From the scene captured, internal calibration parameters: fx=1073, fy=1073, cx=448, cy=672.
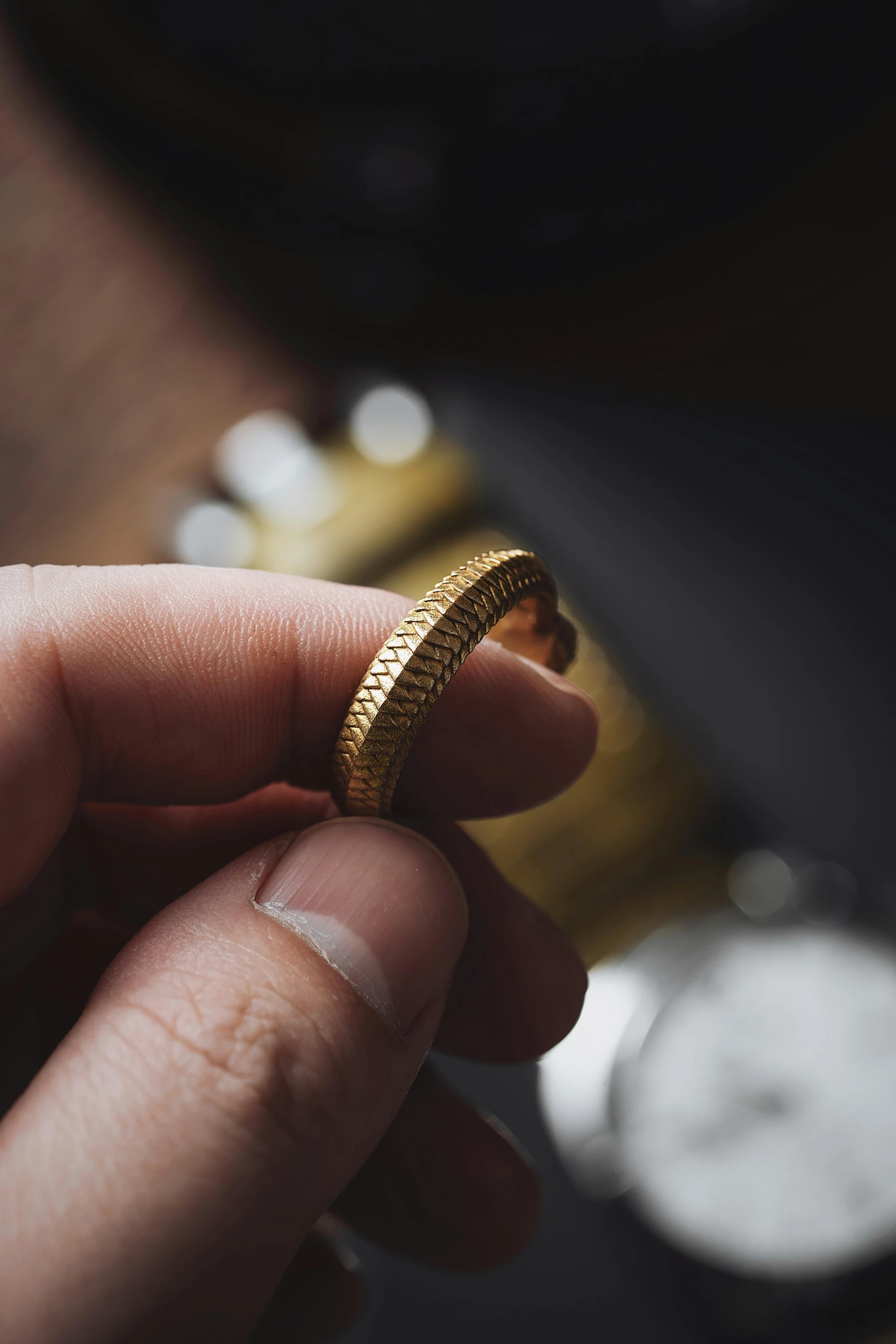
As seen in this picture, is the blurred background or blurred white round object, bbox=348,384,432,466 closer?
the blurred background

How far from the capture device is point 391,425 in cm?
94

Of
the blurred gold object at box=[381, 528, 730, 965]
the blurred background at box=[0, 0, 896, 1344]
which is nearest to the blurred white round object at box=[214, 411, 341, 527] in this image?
the blurred background at box=[0, 0, 896, 1344]

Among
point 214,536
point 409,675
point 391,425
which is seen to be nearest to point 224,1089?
point 409,675

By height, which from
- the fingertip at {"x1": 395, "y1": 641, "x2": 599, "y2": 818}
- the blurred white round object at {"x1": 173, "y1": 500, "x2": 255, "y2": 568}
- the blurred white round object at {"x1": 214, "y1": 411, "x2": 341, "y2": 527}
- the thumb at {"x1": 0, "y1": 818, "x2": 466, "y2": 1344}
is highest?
the blurred white round object at {"x1": 214, "y1": 411, "x2": 341, "y2": 527}

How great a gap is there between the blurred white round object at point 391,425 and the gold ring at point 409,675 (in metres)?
0.52

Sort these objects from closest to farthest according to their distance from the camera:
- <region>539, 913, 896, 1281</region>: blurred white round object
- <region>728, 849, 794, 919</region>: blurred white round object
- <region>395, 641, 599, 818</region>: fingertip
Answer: <region>395, 641, 599, 818</region>: fingertip
<region>539, 913, 896, 1281</region>: blurred white round object
<region>728, 849, 794, 919</region>: blurred white round object

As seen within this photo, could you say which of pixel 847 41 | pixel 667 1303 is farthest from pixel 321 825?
pixel 847 41

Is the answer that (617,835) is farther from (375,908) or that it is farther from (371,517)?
(375,908)

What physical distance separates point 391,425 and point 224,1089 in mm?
704

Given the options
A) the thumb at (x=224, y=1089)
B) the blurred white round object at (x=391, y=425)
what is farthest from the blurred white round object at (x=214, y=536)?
the thumb at (x=224, y=1089)

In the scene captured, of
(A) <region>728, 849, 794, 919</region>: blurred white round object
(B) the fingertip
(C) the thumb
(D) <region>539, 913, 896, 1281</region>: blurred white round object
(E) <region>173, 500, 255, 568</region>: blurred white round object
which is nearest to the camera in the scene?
(C) the thumb

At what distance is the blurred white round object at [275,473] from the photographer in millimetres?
888

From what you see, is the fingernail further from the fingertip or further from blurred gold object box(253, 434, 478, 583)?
blurred gold object box(253, 434, 478, 583)

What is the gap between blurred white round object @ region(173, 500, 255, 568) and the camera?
33.8 inches
